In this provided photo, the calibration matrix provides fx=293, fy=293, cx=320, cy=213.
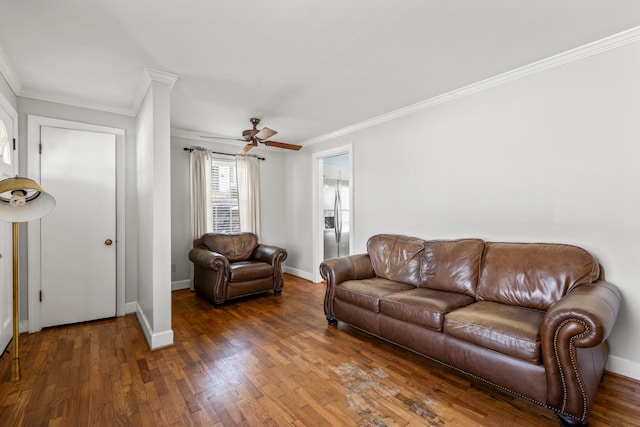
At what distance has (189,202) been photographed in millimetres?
4922

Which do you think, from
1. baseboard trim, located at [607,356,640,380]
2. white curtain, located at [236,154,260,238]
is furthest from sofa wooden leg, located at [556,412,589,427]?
white curtain, located at [236,154,260,238]

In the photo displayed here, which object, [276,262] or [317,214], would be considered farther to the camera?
[317,214]

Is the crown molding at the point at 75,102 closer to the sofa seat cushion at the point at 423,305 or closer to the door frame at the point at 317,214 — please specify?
the door frame at the point at 317,214

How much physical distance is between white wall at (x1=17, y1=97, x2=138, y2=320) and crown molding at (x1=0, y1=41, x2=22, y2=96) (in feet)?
0.66

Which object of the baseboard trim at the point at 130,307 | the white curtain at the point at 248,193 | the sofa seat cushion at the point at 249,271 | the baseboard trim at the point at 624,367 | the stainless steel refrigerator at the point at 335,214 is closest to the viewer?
the baseboard trim at the point at 624,367

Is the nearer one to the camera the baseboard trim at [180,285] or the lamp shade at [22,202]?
the lamp shade at [22,202]

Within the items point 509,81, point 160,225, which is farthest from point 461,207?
point 160,225

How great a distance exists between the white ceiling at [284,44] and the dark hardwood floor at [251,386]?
2.59m

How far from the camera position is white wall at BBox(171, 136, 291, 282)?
482 cm

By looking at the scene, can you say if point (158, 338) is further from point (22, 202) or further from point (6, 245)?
point (6, 245)

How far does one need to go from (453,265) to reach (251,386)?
2097mm

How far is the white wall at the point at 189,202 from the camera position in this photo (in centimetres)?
482

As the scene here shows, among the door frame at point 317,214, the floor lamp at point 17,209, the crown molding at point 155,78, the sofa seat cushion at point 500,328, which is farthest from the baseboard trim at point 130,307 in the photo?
the sofa seat cushion at point 500,328

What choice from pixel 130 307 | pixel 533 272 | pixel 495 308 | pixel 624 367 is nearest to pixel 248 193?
pixel 130 307
